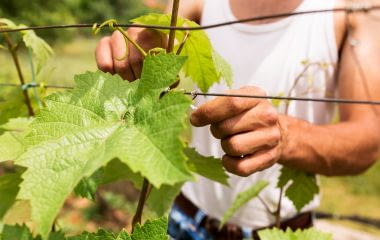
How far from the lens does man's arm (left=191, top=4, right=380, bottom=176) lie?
857 mm

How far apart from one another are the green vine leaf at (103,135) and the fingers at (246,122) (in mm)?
180

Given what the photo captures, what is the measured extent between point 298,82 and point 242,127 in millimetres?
722

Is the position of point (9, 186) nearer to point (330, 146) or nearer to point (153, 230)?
point (153, 230)

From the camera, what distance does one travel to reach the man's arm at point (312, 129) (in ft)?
2.81

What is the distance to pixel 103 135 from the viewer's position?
0.70 m

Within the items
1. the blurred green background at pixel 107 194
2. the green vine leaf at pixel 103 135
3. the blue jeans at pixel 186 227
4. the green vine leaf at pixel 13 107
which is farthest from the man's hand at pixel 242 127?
the blue jeans at pixel 186 227

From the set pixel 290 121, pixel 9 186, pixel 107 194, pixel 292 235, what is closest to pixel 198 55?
pixel 290 121

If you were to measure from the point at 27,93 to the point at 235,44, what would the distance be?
74cm

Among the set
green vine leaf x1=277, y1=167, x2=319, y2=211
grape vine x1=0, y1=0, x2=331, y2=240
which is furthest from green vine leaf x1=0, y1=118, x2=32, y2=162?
green vine leaf x1=277, y1=167, x2=319, y2=211

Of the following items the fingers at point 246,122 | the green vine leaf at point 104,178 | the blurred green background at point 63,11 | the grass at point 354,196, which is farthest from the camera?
the blurred green background at point 63,11

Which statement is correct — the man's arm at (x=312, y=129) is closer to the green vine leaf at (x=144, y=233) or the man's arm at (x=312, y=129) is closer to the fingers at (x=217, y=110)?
the fingers at (x=217, y=110)

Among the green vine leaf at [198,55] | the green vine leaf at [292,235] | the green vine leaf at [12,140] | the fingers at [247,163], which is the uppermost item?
the green vine leaf at [198,55]

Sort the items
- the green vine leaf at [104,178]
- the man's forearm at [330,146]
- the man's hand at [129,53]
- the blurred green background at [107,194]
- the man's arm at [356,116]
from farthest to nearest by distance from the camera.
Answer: the blurred green background at [107,194] < the man's arm at [356,116] < the man's forearm at [330,146] < the man's hand at [129,53] < the green vine leaf at [104,178]

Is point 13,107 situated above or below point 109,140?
above
